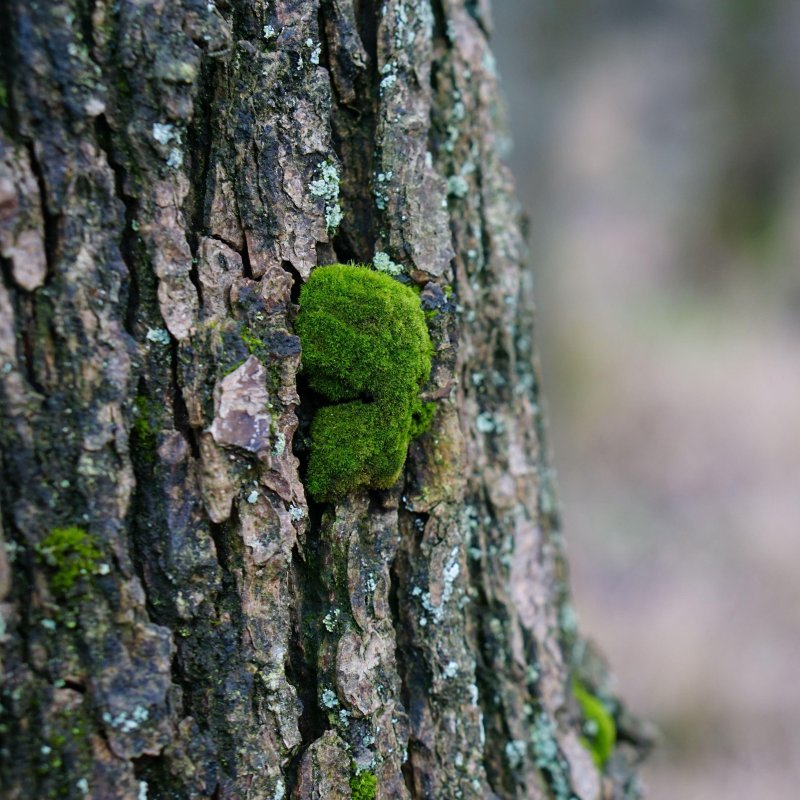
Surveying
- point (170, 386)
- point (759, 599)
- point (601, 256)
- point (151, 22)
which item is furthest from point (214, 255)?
point (601, 256)

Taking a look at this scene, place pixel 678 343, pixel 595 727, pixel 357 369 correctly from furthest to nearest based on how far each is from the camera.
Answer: pixel 678 343, pixel 595 727, pixel 357 369

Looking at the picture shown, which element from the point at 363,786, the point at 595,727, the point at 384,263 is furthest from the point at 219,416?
the point at 595,727

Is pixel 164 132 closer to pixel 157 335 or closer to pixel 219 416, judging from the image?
pixel 157 335

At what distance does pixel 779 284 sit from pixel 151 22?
25.4ft

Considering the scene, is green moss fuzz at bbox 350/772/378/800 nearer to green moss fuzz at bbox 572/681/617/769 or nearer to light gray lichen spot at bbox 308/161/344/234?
green moss fuzz at bbox 572/681/617/769

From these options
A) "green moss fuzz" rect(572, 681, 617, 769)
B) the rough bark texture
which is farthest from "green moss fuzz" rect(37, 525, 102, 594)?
"green moss fuzz" rect(572, 681, 617, 769)

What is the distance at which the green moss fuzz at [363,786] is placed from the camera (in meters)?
1.32

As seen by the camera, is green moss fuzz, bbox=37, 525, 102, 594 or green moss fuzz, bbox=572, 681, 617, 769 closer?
green moss fuzz, bbox=37, 525, 102, 594

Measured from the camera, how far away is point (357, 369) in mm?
1304

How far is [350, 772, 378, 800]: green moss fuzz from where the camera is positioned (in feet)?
4.34

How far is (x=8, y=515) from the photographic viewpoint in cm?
107

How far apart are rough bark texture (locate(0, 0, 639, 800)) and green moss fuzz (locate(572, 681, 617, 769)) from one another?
471mm

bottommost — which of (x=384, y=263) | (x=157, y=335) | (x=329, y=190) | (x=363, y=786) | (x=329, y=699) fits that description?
(x=363, y=786)

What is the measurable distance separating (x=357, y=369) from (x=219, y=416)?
281mm
